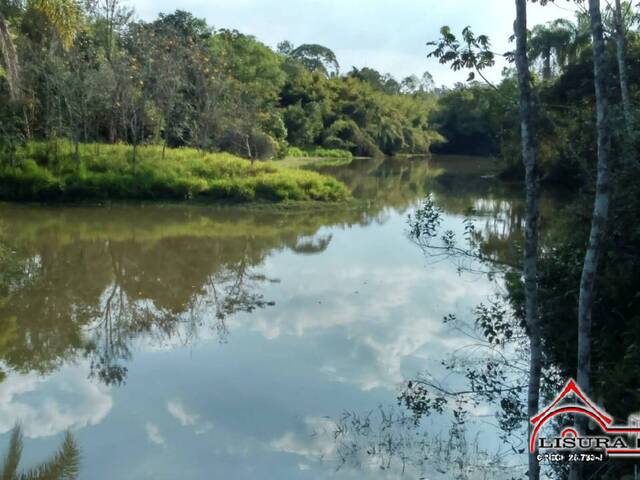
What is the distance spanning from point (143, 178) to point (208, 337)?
12.2 meters

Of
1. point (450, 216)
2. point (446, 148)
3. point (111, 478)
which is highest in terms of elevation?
point (446, 148)

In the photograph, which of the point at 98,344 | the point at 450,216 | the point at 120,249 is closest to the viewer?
the point at 98,344

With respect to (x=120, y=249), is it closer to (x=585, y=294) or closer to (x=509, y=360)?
(x=509, y=360)

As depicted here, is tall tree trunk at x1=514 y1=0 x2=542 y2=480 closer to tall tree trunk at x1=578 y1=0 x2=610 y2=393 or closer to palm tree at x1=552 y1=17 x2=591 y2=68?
tall tree trunk at x1=578 y1=0 x2=610 y2=393

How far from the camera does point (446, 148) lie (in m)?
61.4

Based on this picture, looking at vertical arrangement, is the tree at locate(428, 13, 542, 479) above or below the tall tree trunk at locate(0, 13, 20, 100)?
below

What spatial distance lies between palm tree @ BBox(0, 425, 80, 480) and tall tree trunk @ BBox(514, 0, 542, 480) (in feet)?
12.1

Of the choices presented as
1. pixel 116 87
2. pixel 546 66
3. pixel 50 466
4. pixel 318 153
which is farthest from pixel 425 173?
pixel 50 466

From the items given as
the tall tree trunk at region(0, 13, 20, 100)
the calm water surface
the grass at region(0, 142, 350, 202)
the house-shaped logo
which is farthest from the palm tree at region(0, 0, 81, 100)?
the house-shaped logo

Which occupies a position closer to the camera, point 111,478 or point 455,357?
point 111,478

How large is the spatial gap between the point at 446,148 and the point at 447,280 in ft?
170

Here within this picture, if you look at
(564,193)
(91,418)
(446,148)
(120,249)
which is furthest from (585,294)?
(446,148)

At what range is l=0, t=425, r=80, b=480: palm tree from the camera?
502 centimetres

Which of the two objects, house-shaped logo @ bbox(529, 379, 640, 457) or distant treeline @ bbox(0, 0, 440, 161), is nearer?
→ house-shaped logo @ bbox(529, 379, 640, 457)
